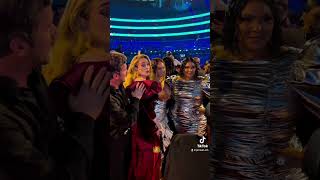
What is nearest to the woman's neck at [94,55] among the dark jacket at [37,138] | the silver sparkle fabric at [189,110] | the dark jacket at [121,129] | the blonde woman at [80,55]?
the blonde woman at [80,55]

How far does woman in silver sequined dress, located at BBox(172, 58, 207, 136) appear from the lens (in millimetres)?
3148

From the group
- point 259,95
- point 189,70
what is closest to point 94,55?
point 189,70

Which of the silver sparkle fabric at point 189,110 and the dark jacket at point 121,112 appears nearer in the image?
the dark jacket at point 121,112

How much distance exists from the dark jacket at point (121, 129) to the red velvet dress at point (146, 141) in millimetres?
52

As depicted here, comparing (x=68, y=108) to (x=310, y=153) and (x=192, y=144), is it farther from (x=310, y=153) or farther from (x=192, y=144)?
(x=310, y=153)

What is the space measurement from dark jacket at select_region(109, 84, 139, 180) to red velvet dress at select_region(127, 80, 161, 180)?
0.05 meters

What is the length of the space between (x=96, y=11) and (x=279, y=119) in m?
1.19

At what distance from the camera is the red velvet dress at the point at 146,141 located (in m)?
3.01

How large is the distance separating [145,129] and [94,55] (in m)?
0.76

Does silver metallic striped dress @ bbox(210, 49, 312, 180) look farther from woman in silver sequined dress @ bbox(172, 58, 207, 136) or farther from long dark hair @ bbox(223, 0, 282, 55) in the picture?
woman in silver sequined dress @ bbox(172, 58, 207, 136)

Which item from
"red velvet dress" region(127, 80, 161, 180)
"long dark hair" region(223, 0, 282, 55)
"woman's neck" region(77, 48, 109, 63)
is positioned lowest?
"red velvet dress" region(127, 80, 161, 180)

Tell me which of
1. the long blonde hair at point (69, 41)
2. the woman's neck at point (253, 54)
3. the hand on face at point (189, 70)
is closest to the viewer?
the long blonde hair at point (69, 41)

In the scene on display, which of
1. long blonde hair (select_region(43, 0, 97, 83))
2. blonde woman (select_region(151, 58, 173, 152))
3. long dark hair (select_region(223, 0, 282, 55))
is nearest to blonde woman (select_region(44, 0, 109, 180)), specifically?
long blonde hair (select_region(43, 0, 97, 83))

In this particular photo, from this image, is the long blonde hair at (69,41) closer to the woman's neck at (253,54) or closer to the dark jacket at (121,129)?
the dark jacket at (121,129)
